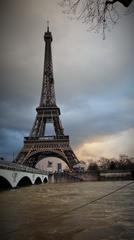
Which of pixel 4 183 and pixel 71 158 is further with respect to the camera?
pixel 71 158

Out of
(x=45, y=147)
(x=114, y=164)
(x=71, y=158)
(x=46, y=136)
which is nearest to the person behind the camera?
(x=71, y=158)

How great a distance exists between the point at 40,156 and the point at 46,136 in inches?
203

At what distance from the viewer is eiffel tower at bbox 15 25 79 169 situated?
56.2 metres

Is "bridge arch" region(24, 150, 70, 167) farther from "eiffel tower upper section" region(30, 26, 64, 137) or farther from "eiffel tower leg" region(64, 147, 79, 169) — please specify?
"eiffel tower upper section" region(30, 26, 64, 137)

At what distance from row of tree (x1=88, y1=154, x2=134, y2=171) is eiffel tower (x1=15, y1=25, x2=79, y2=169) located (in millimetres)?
19111

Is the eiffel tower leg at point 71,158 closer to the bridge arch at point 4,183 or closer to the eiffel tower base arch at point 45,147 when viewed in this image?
the eiffel tower base arch at point 45,147

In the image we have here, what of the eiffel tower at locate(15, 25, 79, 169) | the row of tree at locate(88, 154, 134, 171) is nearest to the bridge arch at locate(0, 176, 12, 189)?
the eiffel tower at locate(15, 25, 79, 169)

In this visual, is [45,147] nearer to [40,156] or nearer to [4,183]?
[40,156]

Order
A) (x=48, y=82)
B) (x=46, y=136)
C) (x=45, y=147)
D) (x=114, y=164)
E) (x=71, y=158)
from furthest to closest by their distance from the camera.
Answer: (x=114, y=164) < (x=48, y=82) < (x=46, y=136) < (x=45, y=147) < (x=71, y=158)

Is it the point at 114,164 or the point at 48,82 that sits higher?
the point at 48,82

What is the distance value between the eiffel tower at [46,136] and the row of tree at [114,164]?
1911cm

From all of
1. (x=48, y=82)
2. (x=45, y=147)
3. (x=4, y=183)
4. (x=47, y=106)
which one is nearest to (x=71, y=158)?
(x=45, y=147)

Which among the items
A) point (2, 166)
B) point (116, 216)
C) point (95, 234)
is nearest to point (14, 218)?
point (116, 216)

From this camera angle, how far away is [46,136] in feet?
194
